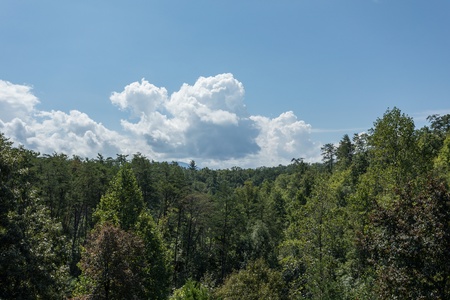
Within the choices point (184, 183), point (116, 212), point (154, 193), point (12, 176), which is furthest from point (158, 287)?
point (154, 193)

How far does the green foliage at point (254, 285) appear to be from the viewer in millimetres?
19109

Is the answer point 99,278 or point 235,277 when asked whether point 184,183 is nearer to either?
point 235,277

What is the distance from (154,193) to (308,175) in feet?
92.5

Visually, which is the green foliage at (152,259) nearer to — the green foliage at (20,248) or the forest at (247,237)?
the forest at (247,237)

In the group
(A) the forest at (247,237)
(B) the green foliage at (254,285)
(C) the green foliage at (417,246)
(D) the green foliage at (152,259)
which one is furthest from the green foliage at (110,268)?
(C) the green foliage at (417,246)

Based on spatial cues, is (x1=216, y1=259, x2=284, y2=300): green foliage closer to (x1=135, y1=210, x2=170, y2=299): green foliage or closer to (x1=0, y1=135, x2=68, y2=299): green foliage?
(x1=135, y1=210, x2=170, y2=299): green foliage

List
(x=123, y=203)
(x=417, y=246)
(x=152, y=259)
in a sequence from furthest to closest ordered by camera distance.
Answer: (x=152, y=259) → (x=123, y=203) → (x=417, y=246)

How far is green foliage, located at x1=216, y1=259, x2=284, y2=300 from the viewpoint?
19.1 meters

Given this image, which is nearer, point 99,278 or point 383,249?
point 383,249

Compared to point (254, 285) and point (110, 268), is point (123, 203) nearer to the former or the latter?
point (110, 268)

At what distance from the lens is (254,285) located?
1975 centimetres

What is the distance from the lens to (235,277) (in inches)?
819

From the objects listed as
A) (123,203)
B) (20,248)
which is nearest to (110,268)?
(20,248)

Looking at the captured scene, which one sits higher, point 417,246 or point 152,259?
point 417,246
